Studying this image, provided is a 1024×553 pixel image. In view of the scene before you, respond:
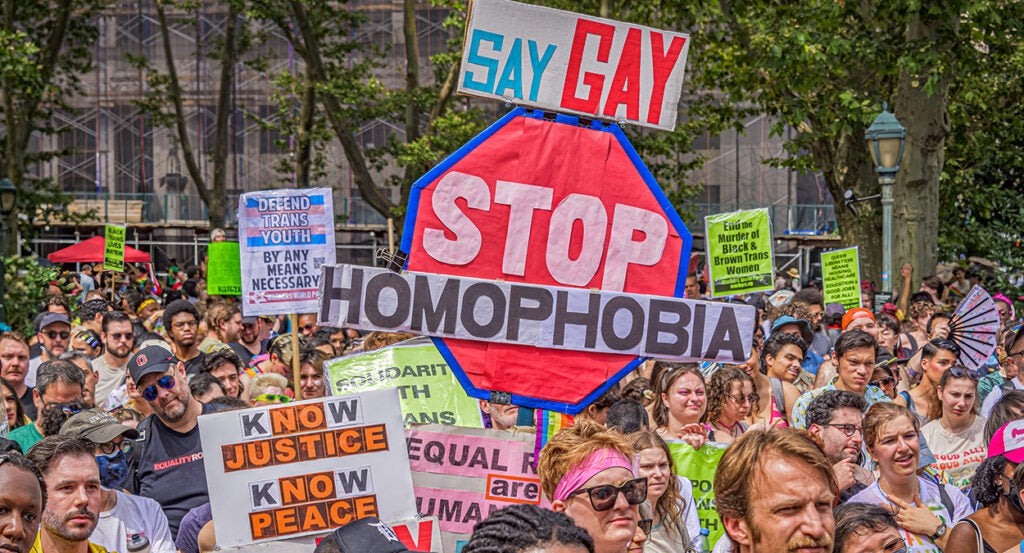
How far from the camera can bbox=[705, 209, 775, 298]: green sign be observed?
13.1 meters

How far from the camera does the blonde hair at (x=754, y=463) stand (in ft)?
12.0

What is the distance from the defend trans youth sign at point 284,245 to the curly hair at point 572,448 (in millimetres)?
4518

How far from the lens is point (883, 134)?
14.4 m

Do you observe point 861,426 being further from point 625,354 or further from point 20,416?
point 20,416

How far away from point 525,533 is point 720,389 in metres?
4.00

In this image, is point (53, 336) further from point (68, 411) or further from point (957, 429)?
point (957, 429)

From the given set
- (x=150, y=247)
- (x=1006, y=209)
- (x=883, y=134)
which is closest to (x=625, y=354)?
(x=883, y=134)

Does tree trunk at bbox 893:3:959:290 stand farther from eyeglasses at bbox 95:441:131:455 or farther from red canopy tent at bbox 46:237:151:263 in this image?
red canopy tent at bbox 46:237:151:263

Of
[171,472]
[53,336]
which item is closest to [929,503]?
[171,472]

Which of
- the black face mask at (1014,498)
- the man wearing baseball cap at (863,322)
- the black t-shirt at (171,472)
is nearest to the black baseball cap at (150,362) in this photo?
the black t-shirt at (171,472)

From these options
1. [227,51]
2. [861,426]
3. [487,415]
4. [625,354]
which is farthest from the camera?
[227,51]

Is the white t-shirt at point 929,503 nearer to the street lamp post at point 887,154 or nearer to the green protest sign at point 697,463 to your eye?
the green protest sign at point 697,463

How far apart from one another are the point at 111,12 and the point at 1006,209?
94.3 feet

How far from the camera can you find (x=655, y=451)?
536 cm
